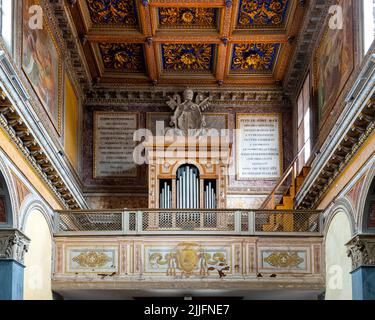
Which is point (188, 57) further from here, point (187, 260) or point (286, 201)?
point (187, 260)

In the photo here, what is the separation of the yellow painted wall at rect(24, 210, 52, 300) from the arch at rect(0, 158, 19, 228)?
105 centimetres

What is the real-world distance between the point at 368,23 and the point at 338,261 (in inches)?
202

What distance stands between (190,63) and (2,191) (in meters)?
10.4

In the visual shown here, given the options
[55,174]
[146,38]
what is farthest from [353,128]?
[146,38]

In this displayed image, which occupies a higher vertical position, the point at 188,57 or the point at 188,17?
the point at 188,17

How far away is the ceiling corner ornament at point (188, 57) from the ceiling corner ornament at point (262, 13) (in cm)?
177

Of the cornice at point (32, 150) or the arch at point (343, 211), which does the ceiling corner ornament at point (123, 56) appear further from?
the arch at point (343, 211)

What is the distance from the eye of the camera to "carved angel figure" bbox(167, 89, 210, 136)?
23492 millimetres

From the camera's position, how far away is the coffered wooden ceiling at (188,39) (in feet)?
65.5

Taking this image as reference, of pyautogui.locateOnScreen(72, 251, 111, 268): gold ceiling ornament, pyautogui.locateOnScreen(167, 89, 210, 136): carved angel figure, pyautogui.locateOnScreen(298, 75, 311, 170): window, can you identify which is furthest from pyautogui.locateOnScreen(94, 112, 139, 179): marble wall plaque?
pyautogui.locateOnScreen(72, 251, 111, 268): gold ceiling ornament

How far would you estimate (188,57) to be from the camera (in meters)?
23.1

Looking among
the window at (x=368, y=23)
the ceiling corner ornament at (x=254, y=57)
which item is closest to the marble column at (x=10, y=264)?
the window at (x=368, y=23)

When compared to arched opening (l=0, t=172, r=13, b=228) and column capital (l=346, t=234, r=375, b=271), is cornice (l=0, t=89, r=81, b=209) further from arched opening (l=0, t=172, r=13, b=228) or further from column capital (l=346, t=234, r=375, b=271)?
column capital (l=346, t=234, r=375, b=271)

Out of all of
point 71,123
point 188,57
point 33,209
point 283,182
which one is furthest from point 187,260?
point 188,57
